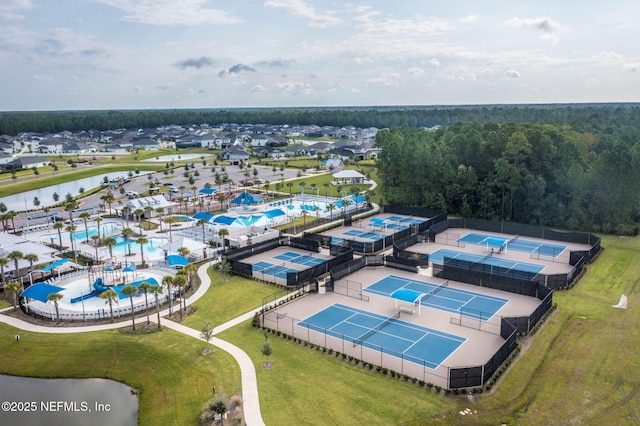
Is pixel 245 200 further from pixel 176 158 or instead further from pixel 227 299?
pixel 176 158

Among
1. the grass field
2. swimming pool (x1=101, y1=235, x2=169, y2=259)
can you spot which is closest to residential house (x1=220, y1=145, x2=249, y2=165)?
swimming pool (x1=101, y1=235, x2=169, y2=259)

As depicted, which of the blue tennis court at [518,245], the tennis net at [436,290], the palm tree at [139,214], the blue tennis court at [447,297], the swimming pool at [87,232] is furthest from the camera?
the palm tree at [139,214]

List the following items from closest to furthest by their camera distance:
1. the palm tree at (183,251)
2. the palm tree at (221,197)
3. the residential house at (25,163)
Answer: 1. the palm tree at (183,251)
2. the palm tree at (221,197)
3. the residential house at (25,163)

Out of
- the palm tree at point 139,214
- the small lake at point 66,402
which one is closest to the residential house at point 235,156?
the palm tree at point 139,214

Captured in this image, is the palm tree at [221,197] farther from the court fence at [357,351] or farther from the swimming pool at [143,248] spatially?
the court fence at [357,351]

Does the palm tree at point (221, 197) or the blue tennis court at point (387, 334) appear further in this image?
the palm tree at point (221, 197)

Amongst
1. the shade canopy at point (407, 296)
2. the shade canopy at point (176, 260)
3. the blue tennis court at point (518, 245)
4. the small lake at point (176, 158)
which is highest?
the small lake at point (176, 158)

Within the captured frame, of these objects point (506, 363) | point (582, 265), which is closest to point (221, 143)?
point (582, 265)
